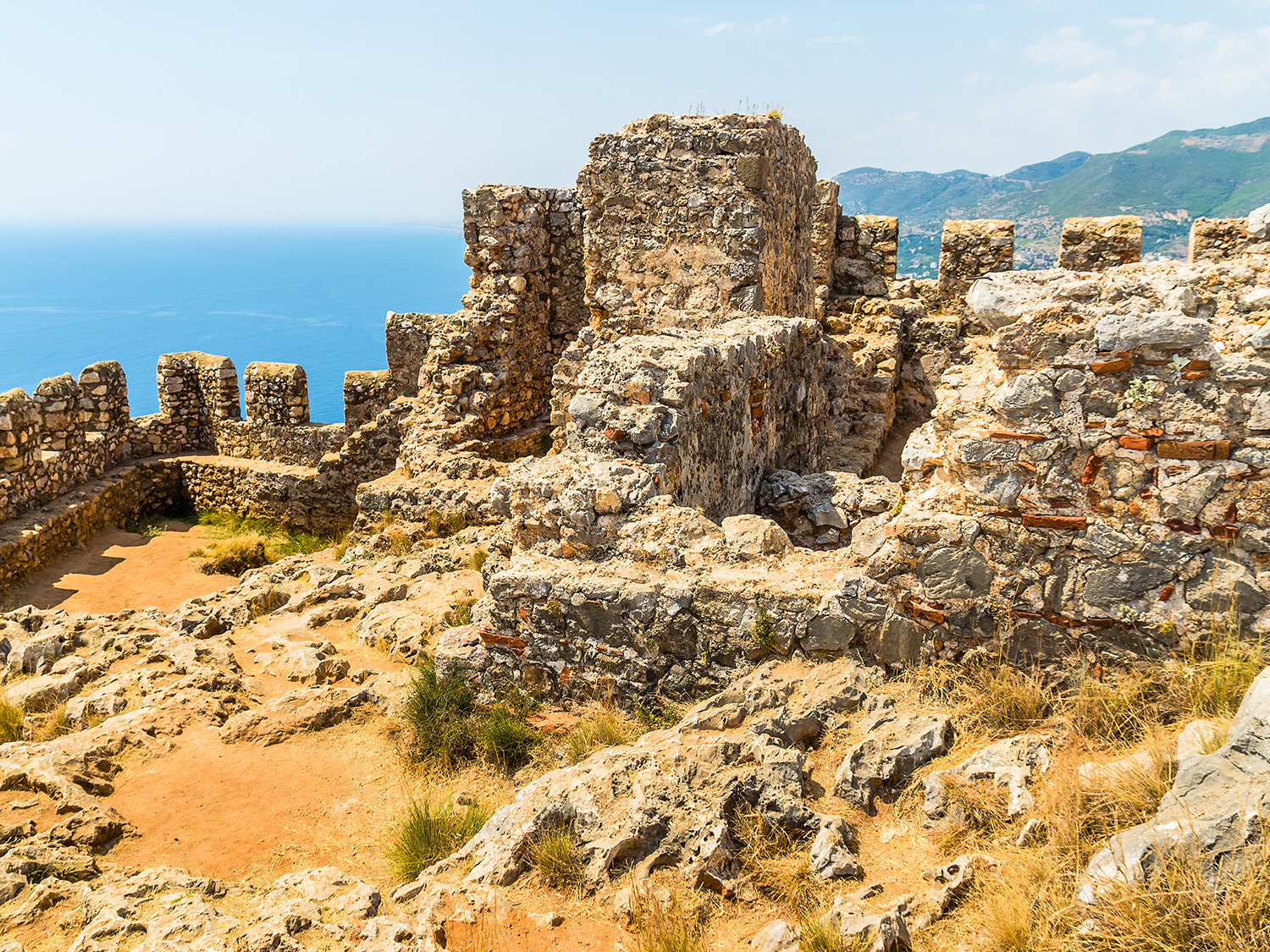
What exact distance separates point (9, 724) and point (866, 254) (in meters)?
12.8

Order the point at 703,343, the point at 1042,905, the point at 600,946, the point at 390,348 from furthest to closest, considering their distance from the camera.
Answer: the point at 390,348, the point at 703,343, the point at 600,946, the point at 1042,905

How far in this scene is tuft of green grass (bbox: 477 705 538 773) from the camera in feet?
13.6

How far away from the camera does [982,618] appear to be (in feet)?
11.8

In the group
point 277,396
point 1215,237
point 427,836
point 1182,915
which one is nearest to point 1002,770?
point 1182,915

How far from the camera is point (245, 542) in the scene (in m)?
11.5

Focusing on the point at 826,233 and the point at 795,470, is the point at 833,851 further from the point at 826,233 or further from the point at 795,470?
the point at 826,233

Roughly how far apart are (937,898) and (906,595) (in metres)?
1.46

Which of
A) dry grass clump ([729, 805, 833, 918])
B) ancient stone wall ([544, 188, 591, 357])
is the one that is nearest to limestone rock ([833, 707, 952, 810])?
dry grass clump ([729, 805, 833, 918])

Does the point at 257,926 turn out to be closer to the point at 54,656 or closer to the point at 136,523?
the point at 54,656

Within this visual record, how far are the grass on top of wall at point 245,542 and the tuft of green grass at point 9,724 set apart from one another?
6.27 metres

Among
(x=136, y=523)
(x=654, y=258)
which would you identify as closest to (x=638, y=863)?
(x=654, y=258)

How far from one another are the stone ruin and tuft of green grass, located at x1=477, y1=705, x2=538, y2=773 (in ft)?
0.92

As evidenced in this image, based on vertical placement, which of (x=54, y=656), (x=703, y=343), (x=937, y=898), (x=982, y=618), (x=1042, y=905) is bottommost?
(x=54, y=656)

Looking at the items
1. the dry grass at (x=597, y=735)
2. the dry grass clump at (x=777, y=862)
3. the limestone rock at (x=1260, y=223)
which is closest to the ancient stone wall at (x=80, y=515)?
the dry grass at (x=597, y=735)
